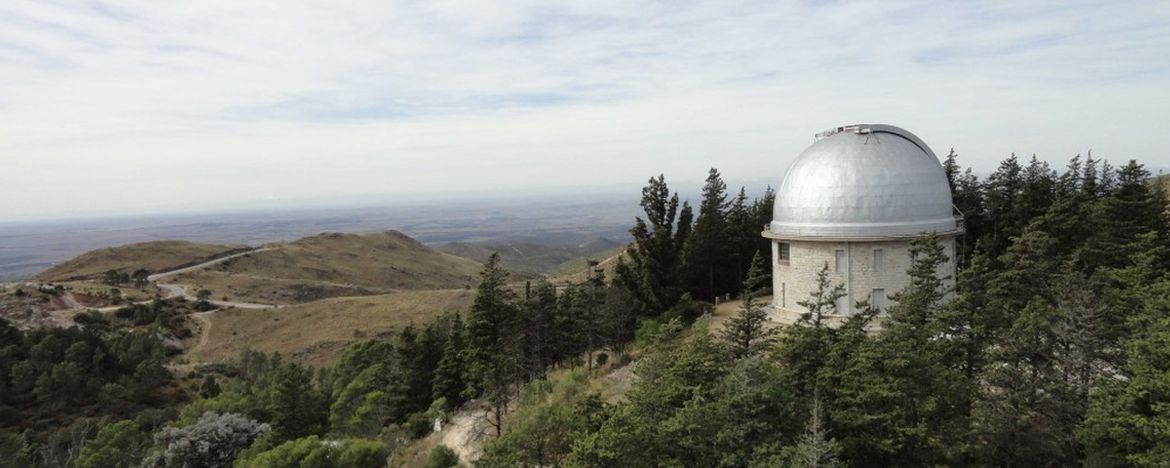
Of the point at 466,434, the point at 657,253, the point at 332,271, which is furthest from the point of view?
the point at 332,271

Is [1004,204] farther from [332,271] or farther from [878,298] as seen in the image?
[332,271]

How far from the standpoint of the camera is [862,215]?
93.7 feet

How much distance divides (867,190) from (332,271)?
333 feet

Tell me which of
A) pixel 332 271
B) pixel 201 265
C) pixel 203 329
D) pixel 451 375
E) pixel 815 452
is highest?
pixel 815 452

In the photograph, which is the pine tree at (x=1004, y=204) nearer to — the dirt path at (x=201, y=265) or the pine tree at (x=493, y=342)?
the pine tree at (x=493, y=342)

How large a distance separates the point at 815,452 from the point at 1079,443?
995 cm

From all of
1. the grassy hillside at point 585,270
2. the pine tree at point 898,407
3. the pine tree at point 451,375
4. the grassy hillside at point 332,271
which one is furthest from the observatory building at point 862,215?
the grassy hillside at point 332,271

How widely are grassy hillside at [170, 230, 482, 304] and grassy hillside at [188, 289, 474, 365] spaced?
1426 centimetres

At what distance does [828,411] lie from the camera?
53.7 ft

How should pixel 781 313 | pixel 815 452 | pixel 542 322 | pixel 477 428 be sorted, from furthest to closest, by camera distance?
pixel 542 322 → pixel 781 313 → pixel 477 428 → pixel 815 452

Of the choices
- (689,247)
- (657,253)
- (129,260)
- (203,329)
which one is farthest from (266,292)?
(657,253)

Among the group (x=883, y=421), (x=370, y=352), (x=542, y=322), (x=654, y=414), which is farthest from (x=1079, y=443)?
(x=370, y=352)

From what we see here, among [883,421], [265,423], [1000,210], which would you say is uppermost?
[1000,210]

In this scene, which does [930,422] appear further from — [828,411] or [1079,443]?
[1079,443]
